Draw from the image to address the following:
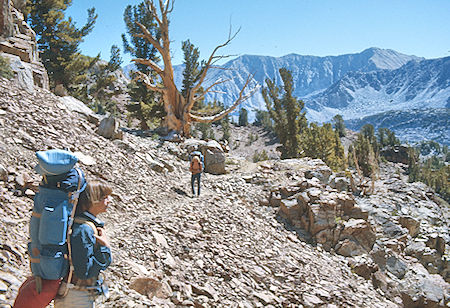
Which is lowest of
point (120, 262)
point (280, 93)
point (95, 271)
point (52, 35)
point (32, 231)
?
point (120, 262)

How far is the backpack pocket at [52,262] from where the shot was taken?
209 cm

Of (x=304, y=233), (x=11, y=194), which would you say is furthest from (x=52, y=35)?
(x=304, y=233)

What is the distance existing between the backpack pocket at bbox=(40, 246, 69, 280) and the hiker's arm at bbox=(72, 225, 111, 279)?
0.09 metres

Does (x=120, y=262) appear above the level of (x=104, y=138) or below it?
below

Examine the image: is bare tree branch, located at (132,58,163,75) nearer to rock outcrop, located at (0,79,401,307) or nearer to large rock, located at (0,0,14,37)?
large rock, located at (0,0,14,37)

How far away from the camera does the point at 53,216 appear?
2.08 meters

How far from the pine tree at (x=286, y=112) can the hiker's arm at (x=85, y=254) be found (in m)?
21.4

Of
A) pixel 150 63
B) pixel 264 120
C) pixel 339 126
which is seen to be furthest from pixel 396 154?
pixel 150 63

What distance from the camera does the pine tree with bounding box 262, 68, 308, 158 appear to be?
23641 millimetres

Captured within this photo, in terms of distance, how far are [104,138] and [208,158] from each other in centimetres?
445

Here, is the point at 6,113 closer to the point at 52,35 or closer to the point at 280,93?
the point at 52,35

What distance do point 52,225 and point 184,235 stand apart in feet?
13.3

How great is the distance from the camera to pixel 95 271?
90.5 inches

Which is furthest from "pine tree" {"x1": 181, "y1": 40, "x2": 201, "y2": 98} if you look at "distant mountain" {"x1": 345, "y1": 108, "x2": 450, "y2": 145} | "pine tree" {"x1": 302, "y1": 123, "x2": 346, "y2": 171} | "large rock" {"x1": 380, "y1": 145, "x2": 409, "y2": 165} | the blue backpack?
"distant mountain" {"x1": 345, "y1": 108, "x2": 450, "y2": 145}
